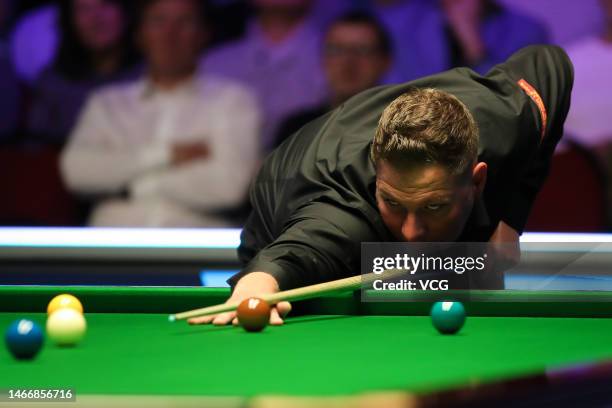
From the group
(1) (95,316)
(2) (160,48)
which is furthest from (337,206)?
(2) (160,48)

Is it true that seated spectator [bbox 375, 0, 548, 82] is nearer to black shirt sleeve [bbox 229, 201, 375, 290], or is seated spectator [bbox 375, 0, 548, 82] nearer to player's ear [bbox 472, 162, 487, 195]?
player's ear [bbox 472, 162, 487, 195]

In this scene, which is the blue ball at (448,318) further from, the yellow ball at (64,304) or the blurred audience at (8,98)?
the blurred audience at (8,98)

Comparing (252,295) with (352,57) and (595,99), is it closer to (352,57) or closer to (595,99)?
(352,57)

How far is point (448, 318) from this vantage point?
251 cm

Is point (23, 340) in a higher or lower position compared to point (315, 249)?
lower

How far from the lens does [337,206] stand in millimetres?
3160

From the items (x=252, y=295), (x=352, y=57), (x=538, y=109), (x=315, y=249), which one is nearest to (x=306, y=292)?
(x=252, y=295)

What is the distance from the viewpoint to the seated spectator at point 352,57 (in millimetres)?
7426

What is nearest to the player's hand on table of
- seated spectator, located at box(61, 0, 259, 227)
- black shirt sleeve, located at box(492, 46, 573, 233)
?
seated spectator, located at box(61, 0, 259, 227)

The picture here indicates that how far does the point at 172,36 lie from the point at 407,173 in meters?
5.18

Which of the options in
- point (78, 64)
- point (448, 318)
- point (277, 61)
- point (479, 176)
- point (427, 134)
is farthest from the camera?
point (78, 64)

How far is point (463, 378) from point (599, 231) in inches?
220

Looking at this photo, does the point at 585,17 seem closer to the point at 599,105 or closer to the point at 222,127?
the point at 599,105

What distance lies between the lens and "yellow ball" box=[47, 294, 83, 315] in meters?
2.73
